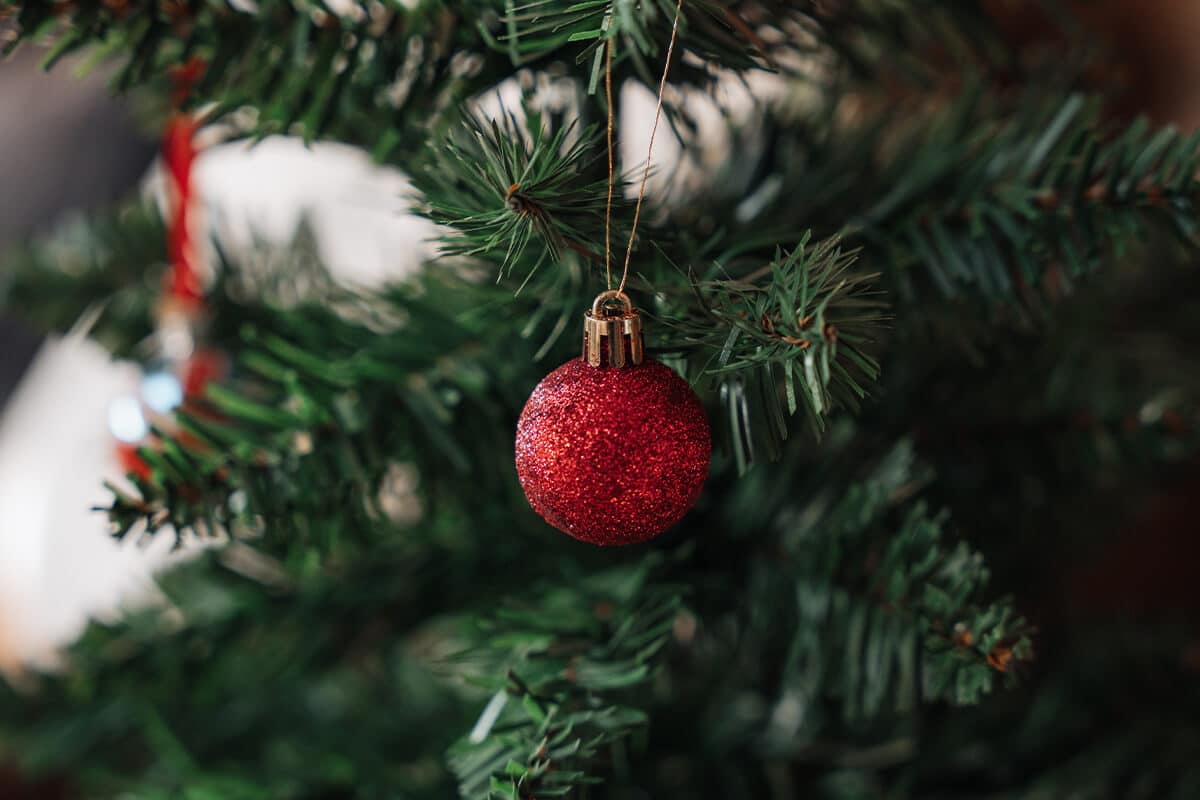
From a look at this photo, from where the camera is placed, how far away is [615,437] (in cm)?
23

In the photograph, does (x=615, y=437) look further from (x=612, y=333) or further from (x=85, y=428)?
(x=85, y=428)

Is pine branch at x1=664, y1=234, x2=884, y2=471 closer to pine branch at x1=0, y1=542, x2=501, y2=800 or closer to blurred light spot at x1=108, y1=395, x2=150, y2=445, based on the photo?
pine branch at x1=0, y1=542, x2=501, y2=800

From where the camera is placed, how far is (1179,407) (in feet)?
1.20

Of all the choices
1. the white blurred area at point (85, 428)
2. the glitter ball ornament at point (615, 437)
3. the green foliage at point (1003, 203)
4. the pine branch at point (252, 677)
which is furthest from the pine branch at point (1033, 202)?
the white blurred area at point (85, 428)

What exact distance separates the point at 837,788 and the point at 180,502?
0.28 metres

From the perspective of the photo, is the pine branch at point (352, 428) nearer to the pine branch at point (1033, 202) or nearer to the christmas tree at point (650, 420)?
the christmas tree at point (650, 420)

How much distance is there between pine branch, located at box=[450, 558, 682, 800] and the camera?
0.81 feet

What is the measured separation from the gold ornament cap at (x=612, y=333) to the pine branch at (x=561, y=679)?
90mm

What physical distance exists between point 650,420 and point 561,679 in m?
0.09

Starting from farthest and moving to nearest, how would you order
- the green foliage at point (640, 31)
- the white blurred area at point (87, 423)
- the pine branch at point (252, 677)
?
the white blurred area at point (87, 423) < the pine branch at point (252, 677) < the green foliage at point (640, 31)

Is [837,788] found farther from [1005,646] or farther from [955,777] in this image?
[1005,646]

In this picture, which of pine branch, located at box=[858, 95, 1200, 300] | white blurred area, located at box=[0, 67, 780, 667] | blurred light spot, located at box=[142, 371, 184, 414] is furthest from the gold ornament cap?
white blurred area, located at box=[0, 67, 780, 667]

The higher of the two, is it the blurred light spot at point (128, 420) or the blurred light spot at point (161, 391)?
the blurred light spot at point (161, 391)

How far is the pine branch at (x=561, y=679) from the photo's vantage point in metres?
0.25
